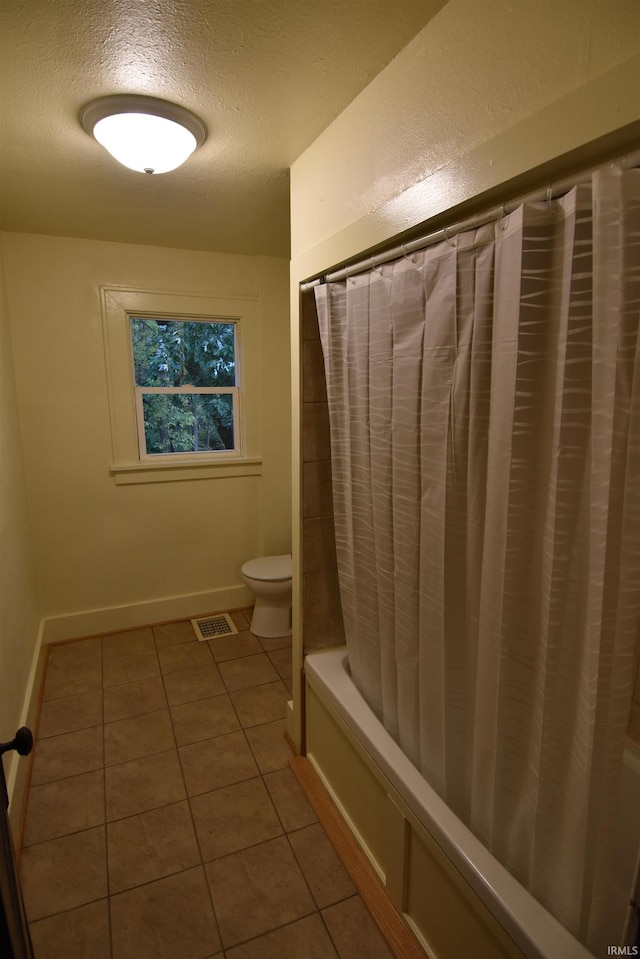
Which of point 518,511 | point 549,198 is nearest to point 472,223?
point 549,198

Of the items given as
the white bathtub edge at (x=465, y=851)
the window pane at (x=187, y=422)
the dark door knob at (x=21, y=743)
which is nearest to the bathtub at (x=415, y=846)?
the white bathtub edge at (x=465, y=851)

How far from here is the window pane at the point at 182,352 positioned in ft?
9.50

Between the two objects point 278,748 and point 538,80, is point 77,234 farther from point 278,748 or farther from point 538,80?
point 278,748

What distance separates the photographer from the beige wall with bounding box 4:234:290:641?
8.48 feet

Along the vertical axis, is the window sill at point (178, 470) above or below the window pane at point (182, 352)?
below

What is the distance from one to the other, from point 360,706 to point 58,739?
1470 millimetres

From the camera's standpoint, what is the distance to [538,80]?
32.9 inches

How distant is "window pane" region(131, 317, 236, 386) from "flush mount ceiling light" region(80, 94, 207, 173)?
56.1 inches

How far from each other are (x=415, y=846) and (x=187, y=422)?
98.4 inches

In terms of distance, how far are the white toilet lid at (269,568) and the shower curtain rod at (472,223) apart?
180 cm

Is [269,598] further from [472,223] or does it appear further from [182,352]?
[472,223]

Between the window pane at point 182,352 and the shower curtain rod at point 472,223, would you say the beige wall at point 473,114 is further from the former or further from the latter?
the window pane at point 182,352

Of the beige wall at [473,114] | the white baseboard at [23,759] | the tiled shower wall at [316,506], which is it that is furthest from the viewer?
the tiled shower wall at [316,506]

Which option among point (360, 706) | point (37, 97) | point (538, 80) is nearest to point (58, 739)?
point (360, 706)
